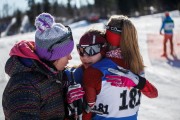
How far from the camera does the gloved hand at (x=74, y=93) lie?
203 cm

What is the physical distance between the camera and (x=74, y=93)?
6.71ft

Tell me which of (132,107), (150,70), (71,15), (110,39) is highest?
(110,39)

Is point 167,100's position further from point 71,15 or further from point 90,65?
point 71,15

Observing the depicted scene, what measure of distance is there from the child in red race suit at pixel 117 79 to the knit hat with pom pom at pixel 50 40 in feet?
1.36

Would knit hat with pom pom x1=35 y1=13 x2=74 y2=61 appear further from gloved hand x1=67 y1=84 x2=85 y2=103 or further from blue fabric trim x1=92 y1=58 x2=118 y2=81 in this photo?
blue fabric trim x1=92 y1=58 x2=118 y2=81

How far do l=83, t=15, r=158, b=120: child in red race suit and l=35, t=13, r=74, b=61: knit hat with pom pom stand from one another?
0.41 meters

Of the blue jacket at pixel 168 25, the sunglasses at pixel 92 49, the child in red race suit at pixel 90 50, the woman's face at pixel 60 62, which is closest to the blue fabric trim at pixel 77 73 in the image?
the child in red race suit at pixel 90 50

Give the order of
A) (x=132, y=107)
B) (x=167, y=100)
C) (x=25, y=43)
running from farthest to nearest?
(x=167, y=100)
(x=132, y=107)
(x=25, y=43)

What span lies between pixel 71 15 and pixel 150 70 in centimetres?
6815

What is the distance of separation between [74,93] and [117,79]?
367 millimetres

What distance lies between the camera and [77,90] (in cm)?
207

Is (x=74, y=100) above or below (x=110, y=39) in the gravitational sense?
below

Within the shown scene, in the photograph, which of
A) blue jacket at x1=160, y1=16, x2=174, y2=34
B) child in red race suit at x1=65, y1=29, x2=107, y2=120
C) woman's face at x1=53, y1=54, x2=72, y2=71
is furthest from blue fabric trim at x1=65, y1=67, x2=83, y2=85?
blue jacket at x1=160, y1=16, x2=174, y2=34

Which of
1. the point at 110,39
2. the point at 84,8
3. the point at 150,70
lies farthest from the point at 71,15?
the point at 110,39
